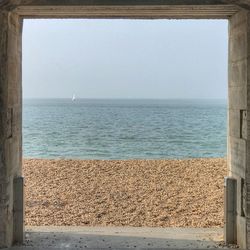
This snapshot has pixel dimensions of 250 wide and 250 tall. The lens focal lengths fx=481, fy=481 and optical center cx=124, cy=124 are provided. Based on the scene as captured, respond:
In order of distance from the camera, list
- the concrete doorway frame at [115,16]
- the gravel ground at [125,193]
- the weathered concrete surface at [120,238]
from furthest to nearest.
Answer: the gravel ground at [125,193] < the weathered concrete surface at [120,238] < the concrete doorway frame at [115,16]

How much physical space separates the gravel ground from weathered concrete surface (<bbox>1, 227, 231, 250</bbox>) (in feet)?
2.53

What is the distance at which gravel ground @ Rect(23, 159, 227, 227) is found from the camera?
11.0m

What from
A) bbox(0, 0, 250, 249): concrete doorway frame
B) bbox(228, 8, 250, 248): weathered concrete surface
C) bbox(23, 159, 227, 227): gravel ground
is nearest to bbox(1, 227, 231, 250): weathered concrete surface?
bbox(0, 0, 250, 249): concrete doorway frame

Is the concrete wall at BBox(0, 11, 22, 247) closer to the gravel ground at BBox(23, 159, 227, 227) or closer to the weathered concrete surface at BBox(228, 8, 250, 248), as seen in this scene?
the gravel ground at BBox(23, 159, 227, 227)

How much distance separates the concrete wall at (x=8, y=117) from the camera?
7.48m

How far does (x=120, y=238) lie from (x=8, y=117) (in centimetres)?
307

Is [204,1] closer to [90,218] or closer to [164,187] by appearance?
[90,218]

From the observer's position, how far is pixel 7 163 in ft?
25.0

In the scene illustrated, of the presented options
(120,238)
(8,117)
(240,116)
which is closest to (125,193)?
(120,238)

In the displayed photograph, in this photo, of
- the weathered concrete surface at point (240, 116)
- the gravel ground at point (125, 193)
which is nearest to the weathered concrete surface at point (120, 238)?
the gravel ground at point (125, 193)

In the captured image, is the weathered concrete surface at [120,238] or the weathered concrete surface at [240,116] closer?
the weathered concrete surface at [240,116]

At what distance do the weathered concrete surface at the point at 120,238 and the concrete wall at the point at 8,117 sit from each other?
658 mm

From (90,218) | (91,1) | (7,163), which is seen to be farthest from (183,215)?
(91,1)

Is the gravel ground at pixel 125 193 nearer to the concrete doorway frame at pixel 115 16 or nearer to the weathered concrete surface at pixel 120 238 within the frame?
the weathered concrete surface at pixel 120 238
